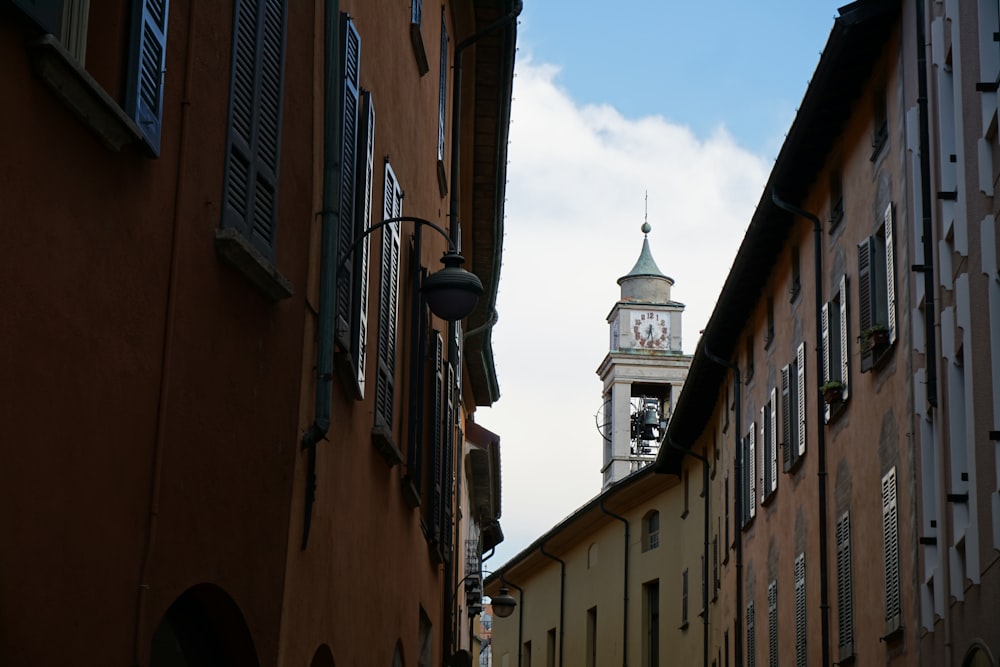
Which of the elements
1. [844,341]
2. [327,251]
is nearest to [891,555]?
[844,341]

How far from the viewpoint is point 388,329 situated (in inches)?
471

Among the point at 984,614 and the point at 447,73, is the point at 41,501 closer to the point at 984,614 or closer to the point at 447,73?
the point at 984,614

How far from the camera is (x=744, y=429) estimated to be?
25.9 m

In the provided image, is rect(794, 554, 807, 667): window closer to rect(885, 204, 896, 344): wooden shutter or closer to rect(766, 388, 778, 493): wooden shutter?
rect(766, 388, 778, 493): wooden shutter

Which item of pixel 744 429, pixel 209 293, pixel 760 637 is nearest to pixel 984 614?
pixel 209 293

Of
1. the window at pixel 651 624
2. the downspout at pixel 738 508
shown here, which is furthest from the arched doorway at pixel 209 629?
the window at pixel 651 624

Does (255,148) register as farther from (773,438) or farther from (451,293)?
(773,438)

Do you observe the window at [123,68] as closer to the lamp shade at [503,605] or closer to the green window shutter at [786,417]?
the green window shutter at [786,417]

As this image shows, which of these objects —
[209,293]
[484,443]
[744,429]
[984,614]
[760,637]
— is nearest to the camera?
[209,293]

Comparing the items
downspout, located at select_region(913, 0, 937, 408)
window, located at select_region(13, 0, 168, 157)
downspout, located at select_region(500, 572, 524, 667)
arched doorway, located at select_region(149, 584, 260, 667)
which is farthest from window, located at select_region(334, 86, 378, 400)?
downspout, located at select_region(500, 572, 524, 667)

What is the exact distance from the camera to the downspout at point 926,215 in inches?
543

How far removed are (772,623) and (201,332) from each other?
17454mm

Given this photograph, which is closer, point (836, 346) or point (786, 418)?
point (836, 346)

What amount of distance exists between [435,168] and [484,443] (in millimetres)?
18618
